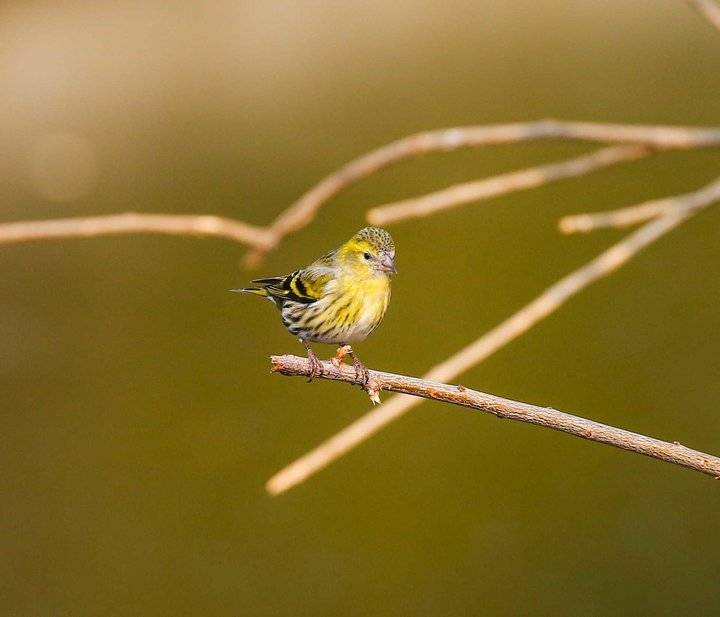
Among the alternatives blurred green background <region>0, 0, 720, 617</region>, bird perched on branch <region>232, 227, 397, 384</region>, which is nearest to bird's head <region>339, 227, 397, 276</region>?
bird perched on branch <region>232, 227, 397, 384</region>

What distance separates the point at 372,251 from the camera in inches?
71.0

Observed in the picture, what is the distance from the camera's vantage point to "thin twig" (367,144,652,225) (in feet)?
4.47

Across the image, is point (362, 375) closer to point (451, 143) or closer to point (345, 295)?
point (451, 143)

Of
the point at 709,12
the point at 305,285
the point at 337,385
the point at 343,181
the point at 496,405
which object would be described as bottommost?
the point at 337,385

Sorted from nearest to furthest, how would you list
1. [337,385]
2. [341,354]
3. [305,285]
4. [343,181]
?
[343,181] < [341,354] < [305,285] < [337,385]

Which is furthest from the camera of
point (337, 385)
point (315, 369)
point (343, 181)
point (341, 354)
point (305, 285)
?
point (337, 385)

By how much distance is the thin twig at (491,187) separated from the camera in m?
1.36

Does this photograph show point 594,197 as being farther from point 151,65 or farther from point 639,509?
point 151,65

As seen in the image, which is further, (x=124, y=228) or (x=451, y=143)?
(x=451, y=143)

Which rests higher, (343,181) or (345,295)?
(343,181)

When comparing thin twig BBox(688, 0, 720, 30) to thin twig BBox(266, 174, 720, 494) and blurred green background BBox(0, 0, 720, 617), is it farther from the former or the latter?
blurred green background BBox(0, 0, 720, 617)

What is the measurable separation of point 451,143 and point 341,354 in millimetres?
322

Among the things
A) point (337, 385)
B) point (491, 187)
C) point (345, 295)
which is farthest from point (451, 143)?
point (337, 385)

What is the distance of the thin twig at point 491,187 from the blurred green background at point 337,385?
86.3 inches
